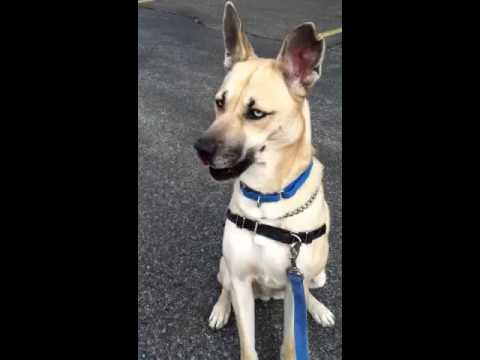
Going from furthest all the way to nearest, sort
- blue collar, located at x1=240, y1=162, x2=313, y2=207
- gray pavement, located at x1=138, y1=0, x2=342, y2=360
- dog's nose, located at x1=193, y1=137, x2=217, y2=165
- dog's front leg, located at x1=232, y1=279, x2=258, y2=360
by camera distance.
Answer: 1. gray pavement, located at x1=138, y1=0, x2=342, y2=360
2. dog's front leg, located at x1=232, y1=279, x2=258, y2=360
3. blue collar, located at x1=240, y1=162, x2=313, y2=207
4. dog's nose, located at x1=193, y1=137, x2=217, y2=165

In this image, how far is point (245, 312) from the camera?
85.0 inches

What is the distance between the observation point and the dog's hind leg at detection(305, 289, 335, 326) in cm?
256

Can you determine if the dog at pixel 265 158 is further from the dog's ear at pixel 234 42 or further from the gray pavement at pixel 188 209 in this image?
the gray pavement at pixel 188 209

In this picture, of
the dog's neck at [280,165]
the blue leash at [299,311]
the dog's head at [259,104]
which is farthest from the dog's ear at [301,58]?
the blue leash at [299,311]

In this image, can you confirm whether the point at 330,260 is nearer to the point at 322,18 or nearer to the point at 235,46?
the point at 235,46

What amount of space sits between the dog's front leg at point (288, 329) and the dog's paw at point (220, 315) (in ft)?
1.40

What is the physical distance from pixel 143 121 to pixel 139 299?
279 centimetres

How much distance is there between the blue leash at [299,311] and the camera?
6.39 ft

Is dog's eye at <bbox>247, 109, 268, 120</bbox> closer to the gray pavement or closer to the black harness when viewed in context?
the black harness

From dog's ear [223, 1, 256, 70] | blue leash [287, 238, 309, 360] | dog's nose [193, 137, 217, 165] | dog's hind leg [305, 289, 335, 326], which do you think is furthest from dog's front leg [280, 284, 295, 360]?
dog's ear [223, 1, 256, 70]

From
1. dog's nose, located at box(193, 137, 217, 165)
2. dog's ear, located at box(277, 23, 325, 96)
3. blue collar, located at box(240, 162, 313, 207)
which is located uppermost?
dog's ear, located at box(277, 23, 325, 96)

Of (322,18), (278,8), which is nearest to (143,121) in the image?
(322,18)

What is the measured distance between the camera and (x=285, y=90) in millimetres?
1994

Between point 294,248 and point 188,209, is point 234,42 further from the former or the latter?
point 188,209
